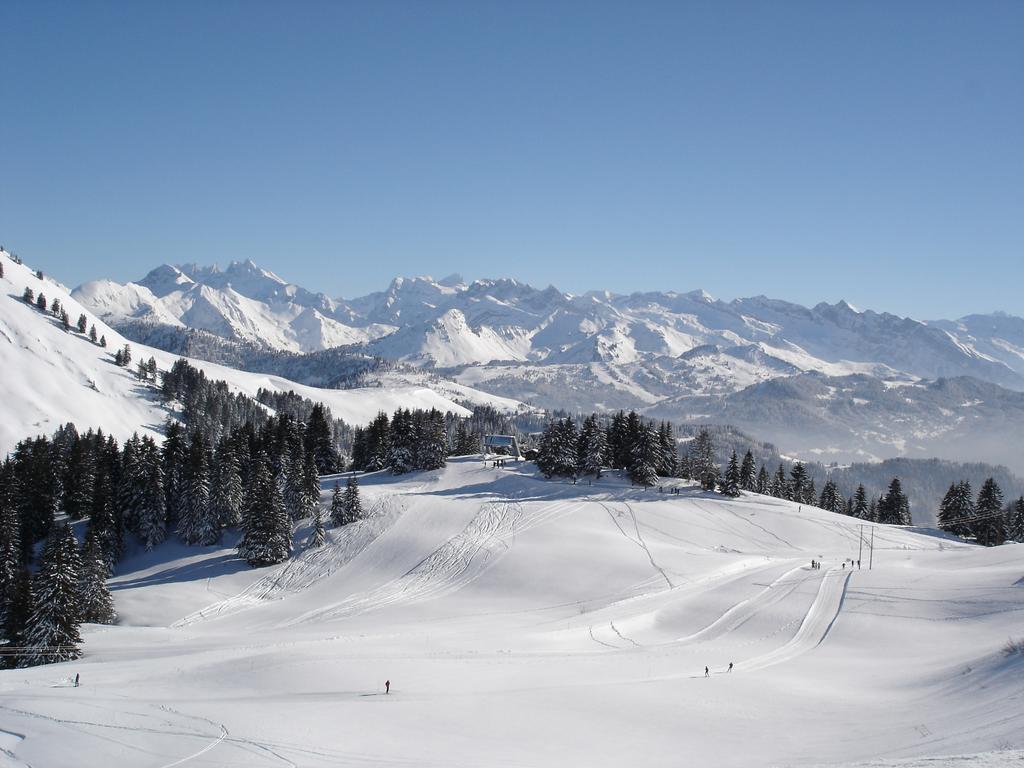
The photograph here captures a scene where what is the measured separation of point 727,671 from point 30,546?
258 ft

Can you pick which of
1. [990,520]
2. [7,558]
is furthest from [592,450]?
[7,558]

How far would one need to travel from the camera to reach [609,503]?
86562mm

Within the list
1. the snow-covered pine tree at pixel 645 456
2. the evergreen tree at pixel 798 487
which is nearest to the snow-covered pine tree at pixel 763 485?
the evergreen tree at pixel 798 487

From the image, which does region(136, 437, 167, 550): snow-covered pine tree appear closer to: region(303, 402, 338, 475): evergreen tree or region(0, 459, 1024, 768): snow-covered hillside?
region(0, 459, 1024, 768): snow-covered hillside

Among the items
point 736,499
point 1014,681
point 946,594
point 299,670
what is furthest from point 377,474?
point 1014,681

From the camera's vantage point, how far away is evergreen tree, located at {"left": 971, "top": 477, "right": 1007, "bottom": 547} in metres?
87.6

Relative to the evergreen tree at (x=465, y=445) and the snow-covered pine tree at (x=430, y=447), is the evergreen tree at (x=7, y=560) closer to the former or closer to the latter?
the snow-covered pine tree at (x=430, y=447)

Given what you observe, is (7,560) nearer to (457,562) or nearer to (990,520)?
(457,562)

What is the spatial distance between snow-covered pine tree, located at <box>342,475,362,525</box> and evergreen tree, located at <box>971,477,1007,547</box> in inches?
3191

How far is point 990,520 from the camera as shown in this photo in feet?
291

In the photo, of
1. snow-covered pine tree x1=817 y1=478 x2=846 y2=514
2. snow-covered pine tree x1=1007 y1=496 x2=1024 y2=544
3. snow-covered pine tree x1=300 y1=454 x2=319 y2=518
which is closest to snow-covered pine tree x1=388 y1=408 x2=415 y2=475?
snow-covered pine tree x1=300 y1=454 x2=319 y2=518

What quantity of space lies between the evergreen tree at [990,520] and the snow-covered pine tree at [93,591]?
334ft

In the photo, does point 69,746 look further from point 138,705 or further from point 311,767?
point 311,767

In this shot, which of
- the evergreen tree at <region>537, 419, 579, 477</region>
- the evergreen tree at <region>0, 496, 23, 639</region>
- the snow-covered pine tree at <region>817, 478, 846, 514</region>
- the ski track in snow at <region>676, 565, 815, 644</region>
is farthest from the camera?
the snow-covered pine tree at <region>817, 478, 846, 514</region>
